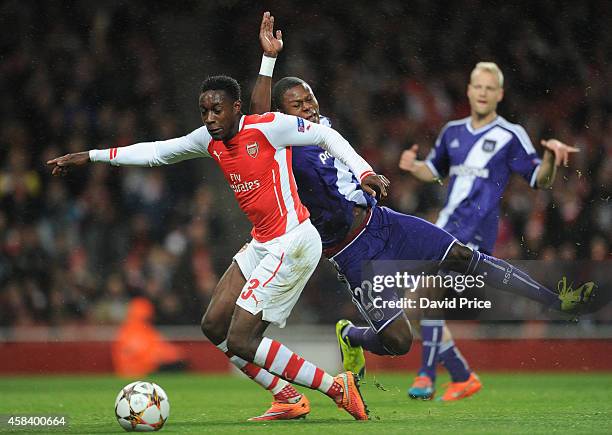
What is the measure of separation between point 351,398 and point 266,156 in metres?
1.37

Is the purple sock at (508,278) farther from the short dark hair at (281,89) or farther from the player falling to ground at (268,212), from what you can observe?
the short dark hair at (281,89)

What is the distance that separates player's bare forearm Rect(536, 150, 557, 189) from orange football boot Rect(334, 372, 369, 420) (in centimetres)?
232

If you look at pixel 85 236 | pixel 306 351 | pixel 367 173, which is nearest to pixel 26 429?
pixel 367 173

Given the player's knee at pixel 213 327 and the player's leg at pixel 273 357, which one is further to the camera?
the player's knee at pixel 213 327

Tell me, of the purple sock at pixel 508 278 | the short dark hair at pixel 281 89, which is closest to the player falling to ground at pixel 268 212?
the short dark hair at pixel 281 89

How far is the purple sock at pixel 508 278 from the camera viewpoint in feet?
22.0

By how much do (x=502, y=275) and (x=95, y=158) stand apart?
2.57 m

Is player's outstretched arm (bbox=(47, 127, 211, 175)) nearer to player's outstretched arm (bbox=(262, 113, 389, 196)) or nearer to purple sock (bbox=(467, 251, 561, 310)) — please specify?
player's outstretched arm (bbox=(262, 113, 389, 196))

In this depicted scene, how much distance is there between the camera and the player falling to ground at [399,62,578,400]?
7664 millimetres

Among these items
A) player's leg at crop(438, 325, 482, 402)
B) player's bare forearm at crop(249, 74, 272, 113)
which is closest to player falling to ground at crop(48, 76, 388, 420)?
player's bare forearm at crop(249, 74, 272, 113)

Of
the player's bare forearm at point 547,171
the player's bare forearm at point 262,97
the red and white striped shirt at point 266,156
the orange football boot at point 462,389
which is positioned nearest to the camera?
the red and white striped shirt at point 266,156

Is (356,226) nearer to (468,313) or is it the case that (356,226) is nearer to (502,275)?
(502,275)

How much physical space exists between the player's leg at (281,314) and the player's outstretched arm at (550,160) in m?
1.84

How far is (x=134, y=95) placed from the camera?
12.6 meters
